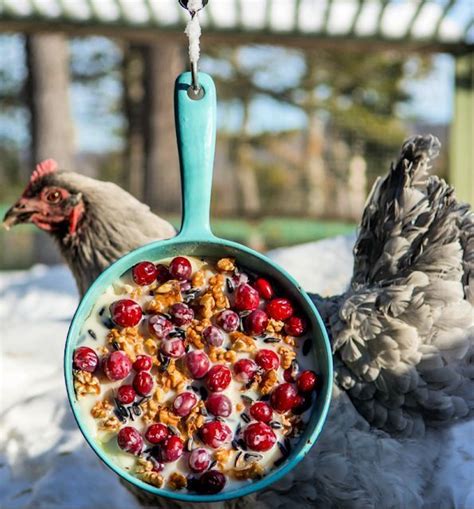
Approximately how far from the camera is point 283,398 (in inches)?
47.8

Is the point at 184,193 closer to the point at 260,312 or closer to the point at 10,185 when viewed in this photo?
the point at 260,312

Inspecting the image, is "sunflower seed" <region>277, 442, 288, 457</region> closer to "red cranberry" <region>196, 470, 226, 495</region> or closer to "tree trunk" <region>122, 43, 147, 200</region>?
"red cranberry" <region>196, 470, 226, 495</region>

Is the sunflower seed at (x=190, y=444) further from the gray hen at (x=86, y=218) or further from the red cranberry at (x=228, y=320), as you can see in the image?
the gray hen at (x=86, y=218)

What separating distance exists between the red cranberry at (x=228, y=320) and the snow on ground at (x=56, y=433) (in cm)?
55

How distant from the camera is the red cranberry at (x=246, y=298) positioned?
1.23m

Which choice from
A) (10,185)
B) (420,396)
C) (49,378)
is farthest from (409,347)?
(10,185)

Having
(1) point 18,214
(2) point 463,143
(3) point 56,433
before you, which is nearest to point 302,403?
(1) point 18,214

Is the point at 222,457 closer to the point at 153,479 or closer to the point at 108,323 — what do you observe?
the point at 153,479

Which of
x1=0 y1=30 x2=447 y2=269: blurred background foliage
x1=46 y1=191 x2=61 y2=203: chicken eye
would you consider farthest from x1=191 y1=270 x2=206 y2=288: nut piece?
x1=0 y1=30 x2=447 y2=269: blurred background foliage

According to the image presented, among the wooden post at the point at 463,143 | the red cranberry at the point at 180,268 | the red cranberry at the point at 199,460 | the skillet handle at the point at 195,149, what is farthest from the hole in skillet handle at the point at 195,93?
the wooden post at the point at 463,143

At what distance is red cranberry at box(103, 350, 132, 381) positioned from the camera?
3.94ft

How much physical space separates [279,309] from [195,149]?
31 centimetres

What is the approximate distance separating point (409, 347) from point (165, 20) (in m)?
2.32

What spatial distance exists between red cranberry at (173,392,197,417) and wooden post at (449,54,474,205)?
2937mm
